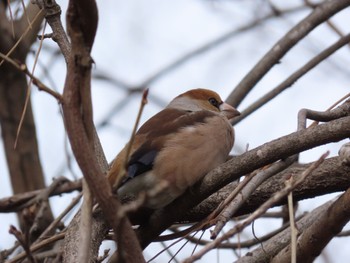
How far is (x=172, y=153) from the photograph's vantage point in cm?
381

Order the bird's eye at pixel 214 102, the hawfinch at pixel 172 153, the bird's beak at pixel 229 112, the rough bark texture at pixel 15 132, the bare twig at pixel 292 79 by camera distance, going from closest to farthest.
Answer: the hawfinch at pixel 172 153
the bird's beak at pixel 229 112
the bare twig at pixel 292 79
the bird's eye at pixel 214 102
the rough bark texture at pixel 15 132

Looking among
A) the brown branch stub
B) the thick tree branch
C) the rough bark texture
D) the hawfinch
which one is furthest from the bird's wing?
→ the rough bark texture

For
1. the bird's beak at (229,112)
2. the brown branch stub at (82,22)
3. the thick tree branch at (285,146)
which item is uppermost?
the bird's beak at (229,112)

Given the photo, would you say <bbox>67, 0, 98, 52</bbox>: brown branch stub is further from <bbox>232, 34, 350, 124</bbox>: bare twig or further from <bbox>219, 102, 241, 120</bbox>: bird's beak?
<bbox>232, 34, 350, 124</bbox>: bare twig

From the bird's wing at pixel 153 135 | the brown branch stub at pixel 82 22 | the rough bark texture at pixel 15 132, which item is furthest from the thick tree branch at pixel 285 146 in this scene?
the rough bark texture at pixel 15 132

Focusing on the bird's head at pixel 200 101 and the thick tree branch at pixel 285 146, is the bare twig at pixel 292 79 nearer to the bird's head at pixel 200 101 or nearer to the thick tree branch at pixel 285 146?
the bird's head at pixel 200 101

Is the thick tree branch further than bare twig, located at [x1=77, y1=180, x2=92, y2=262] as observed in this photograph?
Yes

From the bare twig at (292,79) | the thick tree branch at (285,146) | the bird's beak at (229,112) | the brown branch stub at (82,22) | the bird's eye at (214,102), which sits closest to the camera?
the brown branch stub at (82,22)

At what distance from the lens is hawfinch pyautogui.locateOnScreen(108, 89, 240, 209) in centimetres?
360

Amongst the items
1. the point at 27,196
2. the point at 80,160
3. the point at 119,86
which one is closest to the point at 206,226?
the point at 80,160

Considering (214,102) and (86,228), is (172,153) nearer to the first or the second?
(86,228)

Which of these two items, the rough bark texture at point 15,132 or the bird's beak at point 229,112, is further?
the rough bark texture at point 15,132

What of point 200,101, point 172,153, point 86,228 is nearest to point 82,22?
point 86,228

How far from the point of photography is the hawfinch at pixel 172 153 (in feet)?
11.8
